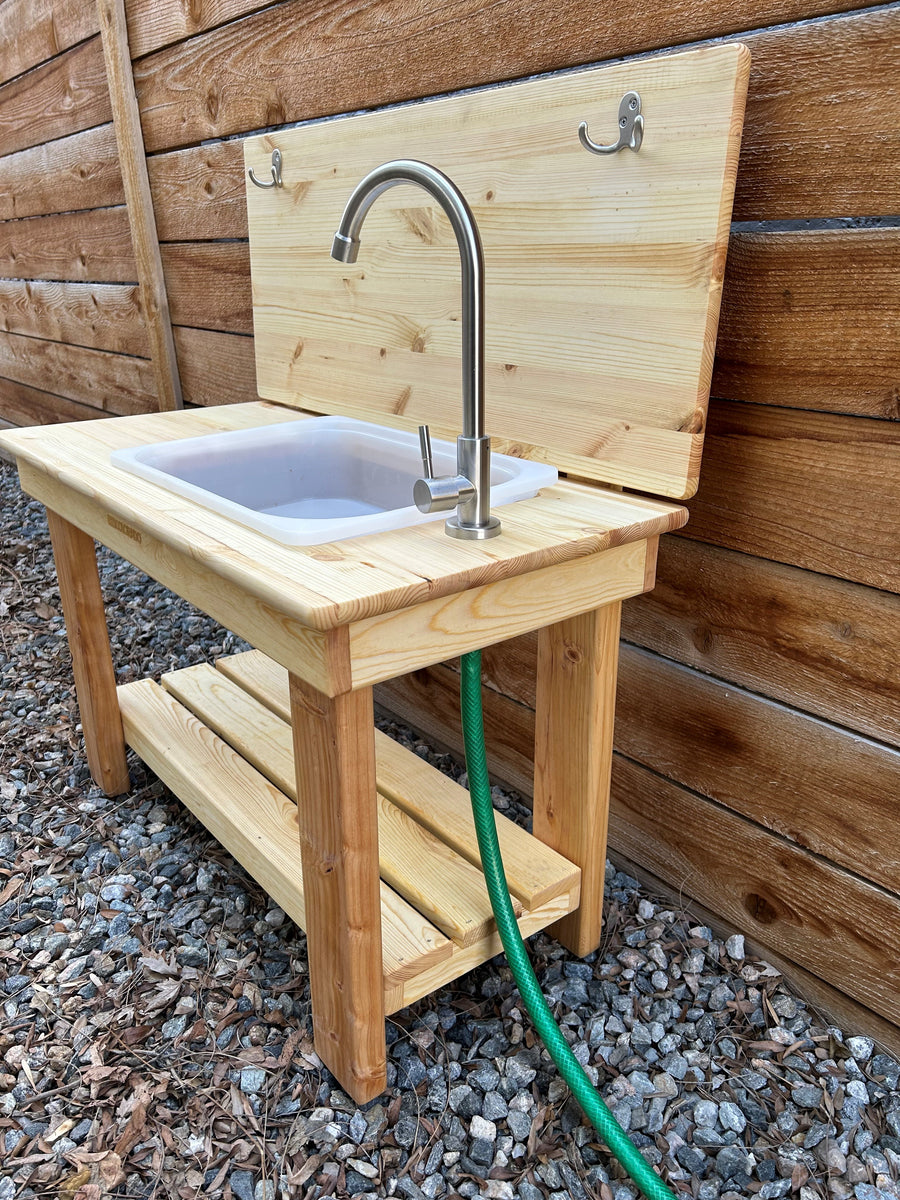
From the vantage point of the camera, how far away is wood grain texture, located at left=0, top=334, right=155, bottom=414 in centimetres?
309

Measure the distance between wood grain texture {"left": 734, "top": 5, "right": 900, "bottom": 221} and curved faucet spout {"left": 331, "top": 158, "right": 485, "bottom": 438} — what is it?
450 mm

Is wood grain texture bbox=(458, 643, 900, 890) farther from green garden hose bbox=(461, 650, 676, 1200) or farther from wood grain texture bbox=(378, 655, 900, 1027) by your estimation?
green garden hose bbox=(461, 650, 676, 1200)

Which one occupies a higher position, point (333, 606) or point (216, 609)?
point (333, 606)

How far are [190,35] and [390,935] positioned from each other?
218 cm

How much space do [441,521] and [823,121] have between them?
0.67m

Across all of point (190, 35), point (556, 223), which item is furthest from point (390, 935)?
point (190, 35)

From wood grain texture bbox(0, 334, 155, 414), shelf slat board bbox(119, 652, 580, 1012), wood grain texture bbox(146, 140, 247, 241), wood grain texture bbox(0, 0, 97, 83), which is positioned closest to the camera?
shelf slat board bbox(119, 652, 580, 1012)

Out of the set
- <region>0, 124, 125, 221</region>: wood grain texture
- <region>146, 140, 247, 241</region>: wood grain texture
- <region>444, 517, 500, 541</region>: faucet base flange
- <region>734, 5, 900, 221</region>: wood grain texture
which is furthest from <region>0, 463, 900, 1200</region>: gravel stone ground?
<region>0, 124, 125, 221</region>: wood grain texture

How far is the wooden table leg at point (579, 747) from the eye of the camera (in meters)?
1.32

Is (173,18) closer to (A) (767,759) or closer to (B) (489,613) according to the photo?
(B) (489,613)

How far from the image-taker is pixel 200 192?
2.38m

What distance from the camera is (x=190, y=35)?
2.23 m

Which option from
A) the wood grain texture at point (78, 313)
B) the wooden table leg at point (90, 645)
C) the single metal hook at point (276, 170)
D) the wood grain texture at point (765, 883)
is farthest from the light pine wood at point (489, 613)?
the wood grain texture at point (78, 313)

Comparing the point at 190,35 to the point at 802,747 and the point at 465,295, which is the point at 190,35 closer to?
the point at 465,295
